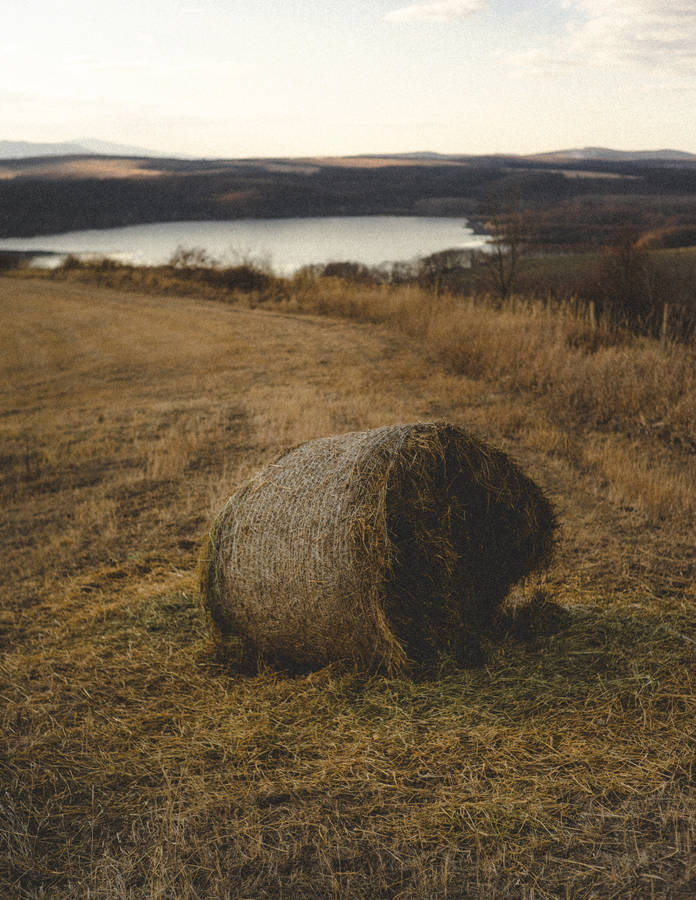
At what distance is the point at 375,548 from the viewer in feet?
13.3

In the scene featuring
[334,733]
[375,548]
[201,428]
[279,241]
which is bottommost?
[201,428]

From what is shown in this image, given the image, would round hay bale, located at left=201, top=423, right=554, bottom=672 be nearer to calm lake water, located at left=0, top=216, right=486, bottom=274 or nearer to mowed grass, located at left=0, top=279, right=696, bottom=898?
mowed grass, located at left=0, top=279, right=696, bottom=898

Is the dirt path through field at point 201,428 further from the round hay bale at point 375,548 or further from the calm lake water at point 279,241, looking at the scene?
the calm lake water at point 279,241

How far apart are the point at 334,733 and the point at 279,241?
65971mm

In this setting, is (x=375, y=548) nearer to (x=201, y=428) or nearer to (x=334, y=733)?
(x=334, y=733)

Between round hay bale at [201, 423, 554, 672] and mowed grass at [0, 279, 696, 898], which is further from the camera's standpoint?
round hay bale at [201, 423, 554, 672]

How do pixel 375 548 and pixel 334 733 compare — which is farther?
pixel 375 548

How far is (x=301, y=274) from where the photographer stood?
2805 centimetres

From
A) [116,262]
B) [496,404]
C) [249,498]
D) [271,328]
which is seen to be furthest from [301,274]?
[249,498]

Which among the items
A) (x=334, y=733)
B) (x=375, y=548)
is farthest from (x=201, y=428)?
(x=334, y=733)

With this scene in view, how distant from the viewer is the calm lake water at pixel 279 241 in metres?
37.9

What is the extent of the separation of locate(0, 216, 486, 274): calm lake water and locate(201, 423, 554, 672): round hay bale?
26171 millimetres

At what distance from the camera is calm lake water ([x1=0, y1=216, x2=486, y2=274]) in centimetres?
3791

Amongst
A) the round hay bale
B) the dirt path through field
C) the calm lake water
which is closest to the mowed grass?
the dirt path through field
